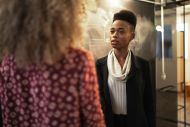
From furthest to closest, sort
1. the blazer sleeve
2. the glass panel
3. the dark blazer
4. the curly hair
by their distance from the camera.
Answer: the glass panel < the blazer sleeve < the dark blazer < the curly hair

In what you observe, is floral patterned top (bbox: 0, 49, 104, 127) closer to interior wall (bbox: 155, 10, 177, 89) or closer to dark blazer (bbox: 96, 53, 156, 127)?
dark blazer (bbox: 96, 53, 156, 127)

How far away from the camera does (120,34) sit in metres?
1.55

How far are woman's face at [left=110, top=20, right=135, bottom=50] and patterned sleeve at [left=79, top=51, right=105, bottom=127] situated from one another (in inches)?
27.9

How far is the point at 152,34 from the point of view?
8.30 feet

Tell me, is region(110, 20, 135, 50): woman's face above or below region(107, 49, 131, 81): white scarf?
above

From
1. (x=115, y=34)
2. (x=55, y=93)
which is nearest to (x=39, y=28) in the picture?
(x=55, y=93)

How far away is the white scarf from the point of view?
1.51 meters

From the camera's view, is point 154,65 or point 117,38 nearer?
point 117,38

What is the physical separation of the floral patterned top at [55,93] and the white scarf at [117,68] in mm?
635

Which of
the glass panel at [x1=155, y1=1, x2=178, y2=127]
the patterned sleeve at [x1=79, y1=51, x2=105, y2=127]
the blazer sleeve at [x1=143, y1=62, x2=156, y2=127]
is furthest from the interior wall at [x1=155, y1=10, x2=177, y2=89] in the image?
the patterned sleeve at [x1=79, y1=51, x2=105, y2=127]

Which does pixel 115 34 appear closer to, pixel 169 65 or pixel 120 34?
pixel 120 34

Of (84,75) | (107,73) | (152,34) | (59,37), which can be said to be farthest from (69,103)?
(152,34)

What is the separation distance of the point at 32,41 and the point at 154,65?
1954 mm

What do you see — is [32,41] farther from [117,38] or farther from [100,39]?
[100,39]
